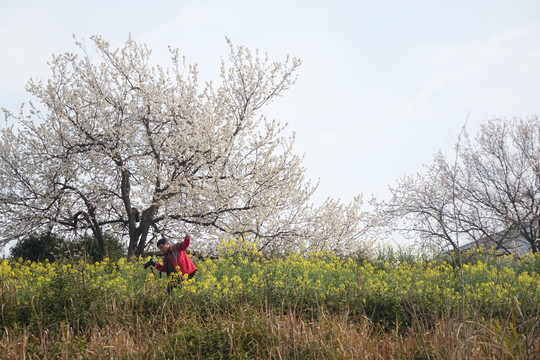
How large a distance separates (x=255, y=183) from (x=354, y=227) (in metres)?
4.26

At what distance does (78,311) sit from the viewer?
280 inches

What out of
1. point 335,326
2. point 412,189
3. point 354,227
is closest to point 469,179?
point 412,189

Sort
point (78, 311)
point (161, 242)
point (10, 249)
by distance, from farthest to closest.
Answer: point (10, 249), point (161, 242), point (78, 311)

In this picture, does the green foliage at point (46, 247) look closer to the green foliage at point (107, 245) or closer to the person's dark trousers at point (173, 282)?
the green foliage at point (107, 245)

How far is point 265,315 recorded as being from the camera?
6594 mm

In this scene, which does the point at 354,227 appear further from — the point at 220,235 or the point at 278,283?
the point at 278,283

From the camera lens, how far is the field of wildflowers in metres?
5.42

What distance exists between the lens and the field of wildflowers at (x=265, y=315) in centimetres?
542

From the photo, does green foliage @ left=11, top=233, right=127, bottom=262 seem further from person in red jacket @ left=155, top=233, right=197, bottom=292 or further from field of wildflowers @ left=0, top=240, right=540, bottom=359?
person in red jacket @ left=155, top=233, right=197, bottom=292

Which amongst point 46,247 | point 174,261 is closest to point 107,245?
point 46,247

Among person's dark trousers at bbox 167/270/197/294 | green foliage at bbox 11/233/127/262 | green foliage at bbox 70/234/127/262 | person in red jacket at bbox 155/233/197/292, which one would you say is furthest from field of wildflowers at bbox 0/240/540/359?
green foliage at bbox 11/233/127/262

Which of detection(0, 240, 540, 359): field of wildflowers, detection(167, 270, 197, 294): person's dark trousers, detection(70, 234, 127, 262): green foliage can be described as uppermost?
detection(70, 234, 127, 262): green foliage

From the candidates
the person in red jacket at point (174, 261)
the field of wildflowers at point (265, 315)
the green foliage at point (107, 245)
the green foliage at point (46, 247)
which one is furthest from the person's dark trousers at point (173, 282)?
the green foliage at point (46, 247)

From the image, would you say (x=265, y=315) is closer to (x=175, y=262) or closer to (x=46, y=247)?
(x=175, y=262)
